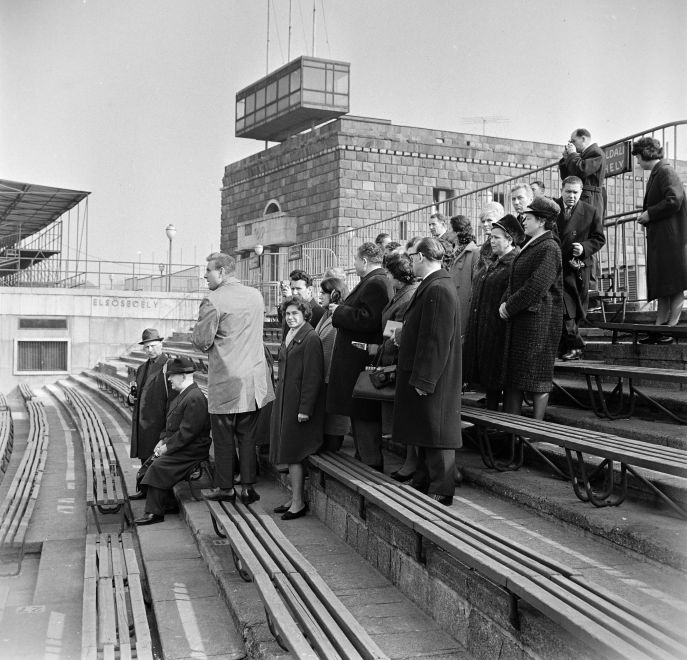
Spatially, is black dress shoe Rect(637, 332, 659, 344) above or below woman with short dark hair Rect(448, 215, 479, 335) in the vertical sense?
below

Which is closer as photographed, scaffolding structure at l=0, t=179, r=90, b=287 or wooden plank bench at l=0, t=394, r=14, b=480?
wooden plank bench at l=0, t=394, r=14, b=480

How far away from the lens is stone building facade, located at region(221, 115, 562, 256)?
30.3 m

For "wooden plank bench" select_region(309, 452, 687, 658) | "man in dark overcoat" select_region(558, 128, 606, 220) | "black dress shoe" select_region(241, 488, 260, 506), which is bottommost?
"black dress shoe" select_region(241, 488, 260, 506)

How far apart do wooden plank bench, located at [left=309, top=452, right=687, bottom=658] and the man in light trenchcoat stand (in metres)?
1.96

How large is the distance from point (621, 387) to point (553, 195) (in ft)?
29.5

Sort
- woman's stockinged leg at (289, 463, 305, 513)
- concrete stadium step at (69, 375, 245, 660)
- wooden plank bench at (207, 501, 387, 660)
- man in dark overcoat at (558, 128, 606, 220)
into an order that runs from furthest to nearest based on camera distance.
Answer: man in dark overcoat at (558, 128, 606, 220) → woman's stockinged leg at (289, 463, 305, 513) → concrete stadium step at (69, 375, 245, 660) → wooden plank bench at (207, 501, 387, 660)

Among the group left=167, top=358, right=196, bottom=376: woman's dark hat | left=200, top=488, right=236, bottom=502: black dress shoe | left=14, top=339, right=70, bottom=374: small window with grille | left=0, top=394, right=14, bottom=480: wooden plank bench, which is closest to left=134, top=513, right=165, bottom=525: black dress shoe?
left=200, top=488, right=236, bottom=502: black dress shoe

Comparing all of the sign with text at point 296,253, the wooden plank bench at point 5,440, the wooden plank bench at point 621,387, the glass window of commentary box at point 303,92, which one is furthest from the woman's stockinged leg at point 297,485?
the glass window of commentary box at point 303,92

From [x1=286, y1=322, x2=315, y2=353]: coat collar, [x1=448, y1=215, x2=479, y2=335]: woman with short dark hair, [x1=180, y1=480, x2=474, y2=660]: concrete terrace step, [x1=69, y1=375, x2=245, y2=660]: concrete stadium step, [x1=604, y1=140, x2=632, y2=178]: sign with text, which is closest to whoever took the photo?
[x1=180, y1=480, x2=474, y2=660]: concrete terrace step

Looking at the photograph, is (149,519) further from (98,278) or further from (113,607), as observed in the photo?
(98,278)

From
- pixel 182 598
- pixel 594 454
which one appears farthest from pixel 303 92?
pixel 594 454

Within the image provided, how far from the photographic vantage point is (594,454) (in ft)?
13.3

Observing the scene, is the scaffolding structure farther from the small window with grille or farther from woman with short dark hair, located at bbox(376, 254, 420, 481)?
woman with short dark hair, located at bbox(376, 254, 420, 481)

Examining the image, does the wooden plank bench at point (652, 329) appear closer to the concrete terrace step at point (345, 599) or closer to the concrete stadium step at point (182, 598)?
the concrete terrace step at point (345, 599)
